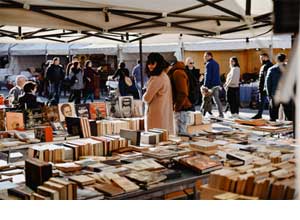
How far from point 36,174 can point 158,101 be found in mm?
2113

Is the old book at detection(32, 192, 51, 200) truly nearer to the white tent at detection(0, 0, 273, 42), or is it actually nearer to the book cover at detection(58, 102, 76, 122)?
the white tent at detection(0, 0, 273, 42)

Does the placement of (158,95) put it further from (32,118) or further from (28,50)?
(28,50)

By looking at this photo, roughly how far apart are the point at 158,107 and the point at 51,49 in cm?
933

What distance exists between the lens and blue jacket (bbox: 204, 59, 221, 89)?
23.0ft

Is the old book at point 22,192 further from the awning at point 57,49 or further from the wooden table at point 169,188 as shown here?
the awning at point 57,49

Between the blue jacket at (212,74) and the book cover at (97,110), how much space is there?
280 centimetres

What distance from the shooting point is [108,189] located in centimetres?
218

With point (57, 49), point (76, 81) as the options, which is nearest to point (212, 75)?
point (76, 81)

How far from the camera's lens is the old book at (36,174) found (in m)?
2.19

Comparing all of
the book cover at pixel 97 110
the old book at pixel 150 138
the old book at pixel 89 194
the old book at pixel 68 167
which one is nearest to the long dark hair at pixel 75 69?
the book cover at pixel 97 110

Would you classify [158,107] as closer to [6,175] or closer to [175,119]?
[175,119]

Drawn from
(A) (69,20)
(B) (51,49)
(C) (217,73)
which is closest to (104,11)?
(A) (69,20)
